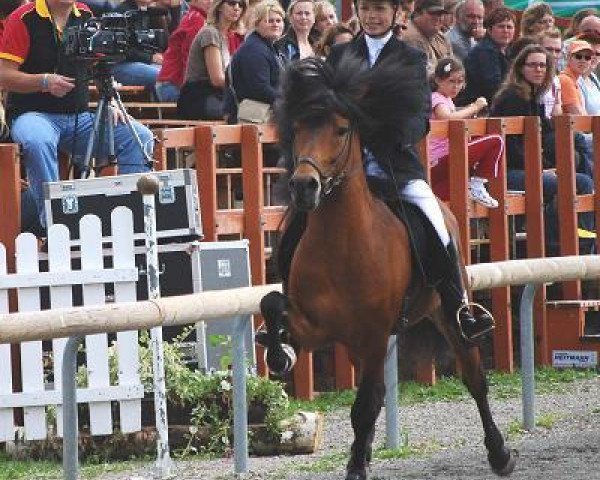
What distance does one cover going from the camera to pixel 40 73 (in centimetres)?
1192

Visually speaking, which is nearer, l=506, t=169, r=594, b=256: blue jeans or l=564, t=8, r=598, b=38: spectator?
l=506, t=169, r=594, b=256: blue jeans

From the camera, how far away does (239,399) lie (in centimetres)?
969

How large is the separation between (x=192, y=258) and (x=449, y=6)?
535 centimetres

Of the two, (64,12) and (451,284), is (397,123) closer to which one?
(451,284)

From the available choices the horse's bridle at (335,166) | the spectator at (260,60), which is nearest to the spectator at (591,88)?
the spectator at (260,60)

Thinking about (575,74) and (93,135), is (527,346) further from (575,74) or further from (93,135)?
(575,74)

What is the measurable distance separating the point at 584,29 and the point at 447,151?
370cm

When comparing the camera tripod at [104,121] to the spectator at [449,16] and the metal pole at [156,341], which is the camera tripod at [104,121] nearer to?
the metal pole at [156,341]

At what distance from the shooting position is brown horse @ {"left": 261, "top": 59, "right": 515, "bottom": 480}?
8.60 m

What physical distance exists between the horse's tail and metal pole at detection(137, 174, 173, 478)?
87 cm

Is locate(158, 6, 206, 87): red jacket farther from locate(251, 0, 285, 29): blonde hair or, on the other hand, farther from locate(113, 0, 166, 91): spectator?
locate(251, 0, 285, 29): blonde hair

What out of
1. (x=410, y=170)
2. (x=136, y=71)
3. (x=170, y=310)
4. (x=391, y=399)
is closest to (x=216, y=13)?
(x=136, y=71)

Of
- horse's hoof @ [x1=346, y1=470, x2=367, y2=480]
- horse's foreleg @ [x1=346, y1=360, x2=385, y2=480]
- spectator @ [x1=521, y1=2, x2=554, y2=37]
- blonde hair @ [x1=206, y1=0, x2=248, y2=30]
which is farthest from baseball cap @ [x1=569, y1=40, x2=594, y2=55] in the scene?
horse's hoof @ [x1=346, y1=470, x2=367, y2=480]

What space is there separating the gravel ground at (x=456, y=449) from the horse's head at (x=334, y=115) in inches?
69.8
